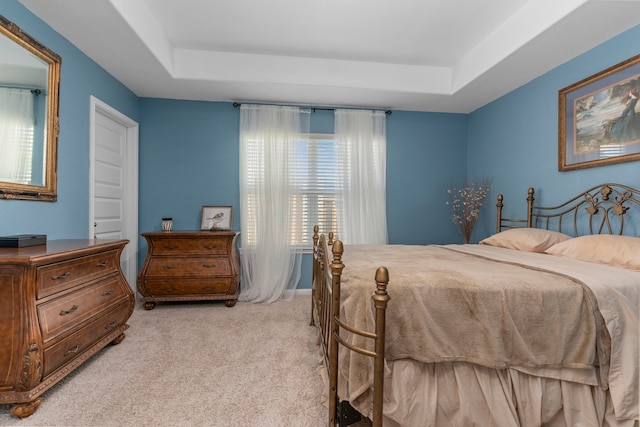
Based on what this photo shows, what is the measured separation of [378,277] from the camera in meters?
1.12

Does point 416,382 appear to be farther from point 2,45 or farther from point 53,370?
point 2,45

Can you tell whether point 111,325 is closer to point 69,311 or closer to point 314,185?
point 69,311

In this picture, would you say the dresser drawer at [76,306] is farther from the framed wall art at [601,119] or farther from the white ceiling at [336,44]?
the framed wall art at [601,119]

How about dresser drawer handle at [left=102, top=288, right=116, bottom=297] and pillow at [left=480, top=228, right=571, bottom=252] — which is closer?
dresser drawer handle at [left=102, top=288, right=116, bottom=297]

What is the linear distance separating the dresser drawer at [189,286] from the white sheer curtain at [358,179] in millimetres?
1582

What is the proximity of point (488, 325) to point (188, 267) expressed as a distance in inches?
116

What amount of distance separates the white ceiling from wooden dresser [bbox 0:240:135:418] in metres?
1.72

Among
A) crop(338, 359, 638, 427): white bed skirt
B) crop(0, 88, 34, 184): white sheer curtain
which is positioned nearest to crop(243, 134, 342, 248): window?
crop(0, 88, 34, 184): white sheer curtain

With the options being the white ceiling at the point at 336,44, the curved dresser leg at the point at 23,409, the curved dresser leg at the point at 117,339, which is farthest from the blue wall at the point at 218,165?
the curved dresser leg at the point at 23,409

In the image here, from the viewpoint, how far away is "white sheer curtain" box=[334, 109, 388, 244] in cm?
396

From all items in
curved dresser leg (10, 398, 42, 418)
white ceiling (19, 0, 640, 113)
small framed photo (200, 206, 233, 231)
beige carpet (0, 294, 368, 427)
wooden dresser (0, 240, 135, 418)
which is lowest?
beige carpet (0, 294, 368, 427)

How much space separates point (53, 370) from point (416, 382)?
1.96 metres

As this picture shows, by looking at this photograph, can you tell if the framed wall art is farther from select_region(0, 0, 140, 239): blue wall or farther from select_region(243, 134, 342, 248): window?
select_region(0, 0, 140, 239): blue wall

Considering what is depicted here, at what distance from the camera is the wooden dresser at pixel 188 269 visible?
130 inches
